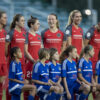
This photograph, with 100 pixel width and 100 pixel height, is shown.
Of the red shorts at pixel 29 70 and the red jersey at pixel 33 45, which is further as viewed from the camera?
the red jersey at pixel 33 45

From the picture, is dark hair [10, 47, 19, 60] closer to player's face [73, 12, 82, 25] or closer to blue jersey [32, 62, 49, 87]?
blue jersey [32, 62, 49, 87]

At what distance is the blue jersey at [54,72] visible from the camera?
1102 centimetres

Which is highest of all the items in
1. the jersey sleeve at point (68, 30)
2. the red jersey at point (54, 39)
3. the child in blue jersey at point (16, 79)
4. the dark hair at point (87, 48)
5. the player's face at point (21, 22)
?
the player's face at point (21, 22)

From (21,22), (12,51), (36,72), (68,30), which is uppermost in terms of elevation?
(21,22)

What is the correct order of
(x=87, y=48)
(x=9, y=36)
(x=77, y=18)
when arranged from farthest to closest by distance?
(x=77, y=18) → (x=9, y=36) → (x=87, y=48)

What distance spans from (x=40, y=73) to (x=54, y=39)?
1.36 meters

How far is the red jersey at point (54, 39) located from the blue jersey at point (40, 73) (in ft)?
3.86

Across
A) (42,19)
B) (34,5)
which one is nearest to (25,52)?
(42,19)

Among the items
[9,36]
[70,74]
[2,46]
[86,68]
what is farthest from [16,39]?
[86,68]

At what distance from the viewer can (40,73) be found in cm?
1064

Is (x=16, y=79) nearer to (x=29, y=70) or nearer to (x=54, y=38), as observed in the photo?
(x=29, y=70)

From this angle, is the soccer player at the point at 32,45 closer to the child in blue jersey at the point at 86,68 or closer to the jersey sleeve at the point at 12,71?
the child in blue jersey at the point at 86,68

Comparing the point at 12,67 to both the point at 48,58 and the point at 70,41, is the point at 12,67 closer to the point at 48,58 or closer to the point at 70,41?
the point at 48,58

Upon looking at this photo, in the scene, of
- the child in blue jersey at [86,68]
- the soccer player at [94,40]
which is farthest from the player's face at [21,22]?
the soccer player at [94,40]
